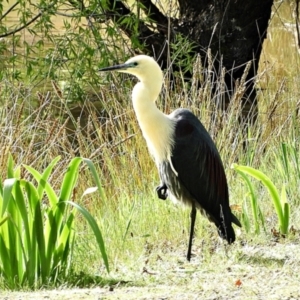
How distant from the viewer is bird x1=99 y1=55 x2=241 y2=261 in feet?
16.0

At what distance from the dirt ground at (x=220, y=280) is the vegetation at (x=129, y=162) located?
Answer: 44 mm

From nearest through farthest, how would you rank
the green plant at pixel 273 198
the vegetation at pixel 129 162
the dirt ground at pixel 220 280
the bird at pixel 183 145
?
the dirt ground at pixel 220 280 < the green plant at pixel 273 198 < the vegetation at pixel 129 162 < the bird at pixel 183 145

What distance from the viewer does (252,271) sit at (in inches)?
165

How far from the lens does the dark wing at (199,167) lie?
16.0 feet

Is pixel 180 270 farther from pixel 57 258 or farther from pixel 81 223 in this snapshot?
pixel 81 223

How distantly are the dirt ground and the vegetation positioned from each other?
0.14 ft

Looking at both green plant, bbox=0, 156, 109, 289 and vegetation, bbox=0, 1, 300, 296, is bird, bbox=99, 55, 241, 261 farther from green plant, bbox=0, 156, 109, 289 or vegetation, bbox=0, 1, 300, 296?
green plant, bbox=0, 156, 109, 289

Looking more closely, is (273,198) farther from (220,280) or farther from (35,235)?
(35,235)

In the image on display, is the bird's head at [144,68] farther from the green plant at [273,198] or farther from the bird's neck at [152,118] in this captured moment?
the green plant at [273,198]

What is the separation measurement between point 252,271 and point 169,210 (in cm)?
146

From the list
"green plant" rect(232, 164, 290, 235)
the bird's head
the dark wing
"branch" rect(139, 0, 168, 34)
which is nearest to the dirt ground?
"green plant" rect(232, 164, 290, 235)

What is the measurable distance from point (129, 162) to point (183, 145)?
1809mm

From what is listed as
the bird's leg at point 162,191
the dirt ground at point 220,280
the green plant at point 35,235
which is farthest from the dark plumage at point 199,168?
the green plant at point 35,235

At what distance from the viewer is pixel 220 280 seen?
13.1 feet
